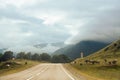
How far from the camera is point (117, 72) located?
8162cm

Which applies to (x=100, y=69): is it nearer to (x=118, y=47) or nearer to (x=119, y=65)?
(x=119, y=65)

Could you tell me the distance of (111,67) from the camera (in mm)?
88000

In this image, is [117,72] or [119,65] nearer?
[117,72]

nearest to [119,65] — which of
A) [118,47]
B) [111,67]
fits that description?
[111,67]

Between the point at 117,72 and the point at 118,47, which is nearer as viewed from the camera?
the point at 117,72

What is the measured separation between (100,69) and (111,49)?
106 metres

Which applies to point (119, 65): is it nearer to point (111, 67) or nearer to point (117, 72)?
point (111, 67)

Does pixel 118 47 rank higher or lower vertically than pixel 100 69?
higher

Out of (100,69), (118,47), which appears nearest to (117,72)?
(100,69)

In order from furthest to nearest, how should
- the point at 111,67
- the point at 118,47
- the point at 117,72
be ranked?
the point at 118,47 < the point at 111,67 < the point at 117,72

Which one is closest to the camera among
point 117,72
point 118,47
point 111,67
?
point 117,72

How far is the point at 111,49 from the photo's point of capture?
187 m

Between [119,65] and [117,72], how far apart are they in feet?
34.6

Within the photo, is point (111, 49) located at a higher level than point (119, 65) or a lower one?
higher
